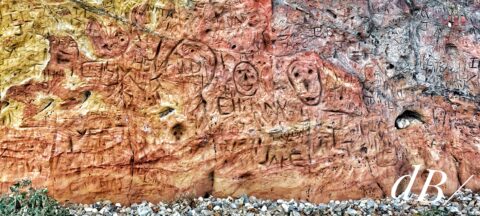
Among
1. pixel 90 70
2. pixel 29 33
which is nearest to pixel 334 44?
pixel 90 70

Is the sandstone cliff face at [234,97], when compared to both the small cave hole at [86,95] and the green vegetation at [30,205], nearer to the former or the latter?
the small cave hole at [86,95]

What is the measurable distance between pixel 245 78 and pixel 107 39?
1488 millimetres

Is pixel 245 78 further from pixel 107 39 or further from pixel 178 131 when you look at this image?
pixel 107 39

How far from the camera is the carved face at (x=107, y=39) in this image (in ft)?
16.8

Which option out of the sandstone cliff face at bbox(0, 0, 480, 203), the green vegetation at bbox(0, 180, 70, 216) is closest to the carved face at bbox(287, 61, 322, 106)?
the sandstone cliff face at bbox(0, 0, 480, 203)

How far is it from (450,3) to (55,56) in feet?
15.1

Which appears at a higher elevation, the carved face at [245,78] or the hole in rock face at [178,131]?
the carved face at [245,78]

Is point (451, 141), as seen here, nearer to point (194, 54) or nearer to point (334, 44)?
point (334, 44)

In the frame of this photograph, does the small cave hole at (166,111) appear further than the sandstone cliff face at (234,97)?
Yes

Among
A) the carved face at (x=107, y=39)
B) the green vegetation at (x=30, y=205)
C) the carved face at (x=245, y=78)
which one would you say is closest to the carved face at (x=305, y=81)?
the carved face at (x=245, y=78)

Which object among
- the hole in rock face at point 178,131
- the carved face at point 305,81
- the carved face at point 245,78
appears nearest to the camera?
the hole in rock face at point 178,131

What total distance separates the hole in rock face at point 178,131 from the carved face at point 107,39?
0.95 metres

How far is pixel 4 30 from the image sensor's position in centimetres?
495

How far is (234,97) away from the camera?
5387mm
